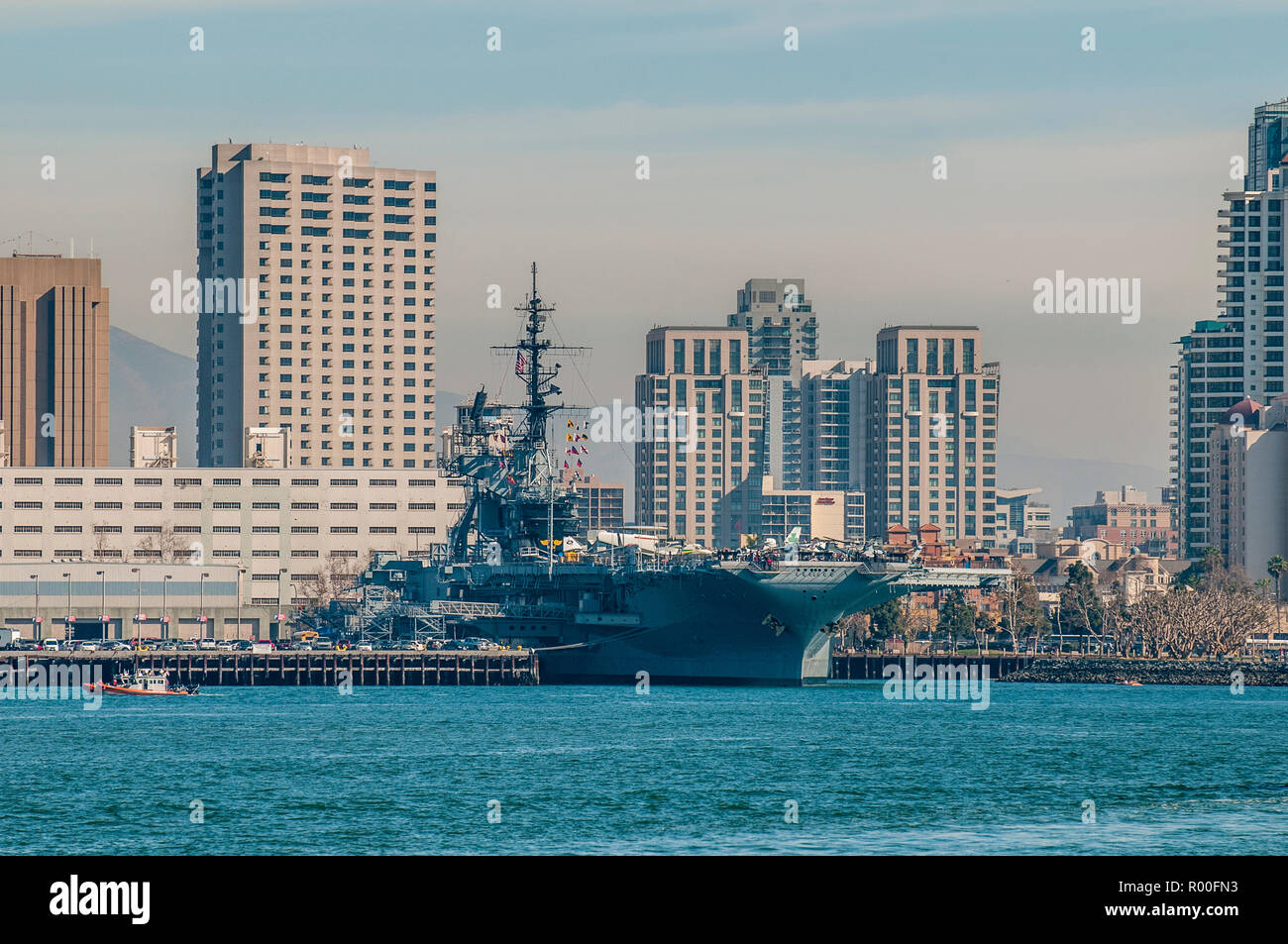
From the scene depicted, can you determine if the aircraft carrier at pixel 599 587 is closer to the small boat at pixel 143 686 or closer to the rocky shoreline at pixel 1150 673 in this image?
the small boat at pixel 143 686

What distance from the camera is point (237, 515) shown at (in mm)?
168500

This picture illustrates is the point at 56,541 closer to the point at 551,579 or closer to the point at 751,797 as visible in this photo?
the point at 551,579

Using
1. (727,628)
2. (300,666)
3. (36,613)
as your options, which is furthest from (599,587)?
(36,613)

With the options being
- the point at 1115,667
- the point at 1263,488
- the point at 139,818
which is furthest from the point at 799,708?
the point at 1263,488

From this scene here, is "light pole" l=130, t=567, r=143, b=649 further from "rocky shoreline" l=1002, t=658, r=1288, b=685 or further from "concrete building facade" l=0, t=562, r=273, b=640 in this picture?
"rocky shoreline" l=1002, t=658, r=1288, b=685

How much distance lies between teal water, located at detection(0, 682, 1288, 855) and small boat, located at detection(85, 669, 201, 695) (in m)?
14.3

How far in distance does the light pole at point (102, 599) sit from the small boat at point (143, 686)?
39.0 metres

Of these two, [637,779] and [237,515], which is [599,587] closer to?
[637,779]

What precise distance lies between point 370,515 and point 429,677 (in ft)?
167

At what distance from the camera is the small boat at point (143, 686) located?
4190 inches

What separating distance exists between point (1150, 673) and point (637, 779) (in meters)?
94.4

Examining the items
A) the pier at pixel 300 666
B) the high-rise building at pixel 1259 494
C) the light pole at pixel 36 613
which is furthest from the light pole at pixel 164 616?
the high-rise building at pixel 1259 494

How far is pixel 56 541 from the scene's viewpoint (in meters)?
165

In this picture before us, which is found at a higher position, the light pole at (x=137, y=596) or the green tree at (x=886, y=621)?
the light pole at (x=137, y=596)
